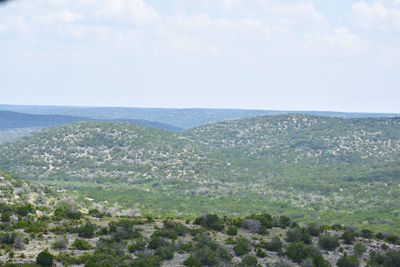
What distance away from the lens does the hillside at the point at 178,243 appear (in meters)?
28.2

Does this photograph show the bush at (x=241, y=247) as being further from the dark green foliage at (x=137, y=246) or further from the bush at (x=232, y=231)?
the dark green foliage at (x=137, y=246)

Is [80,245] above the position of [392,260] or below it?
above

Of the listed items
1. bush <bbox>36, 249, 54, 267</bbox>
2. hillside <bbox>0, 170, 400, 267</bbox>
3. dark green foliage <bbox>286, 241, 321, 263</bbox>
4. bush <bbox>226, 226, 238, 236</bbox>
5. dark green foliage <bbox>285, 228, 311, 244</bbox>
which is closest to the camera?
bush <bbox>36, 249, 54, 267</bbox>

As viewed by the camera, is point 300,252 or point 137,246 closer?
point 137,246

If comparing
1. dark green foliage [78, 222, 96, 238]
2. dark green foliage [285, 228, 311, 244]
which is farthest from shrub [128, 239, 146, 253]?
dark green foliage [285, 228, 311, 244]

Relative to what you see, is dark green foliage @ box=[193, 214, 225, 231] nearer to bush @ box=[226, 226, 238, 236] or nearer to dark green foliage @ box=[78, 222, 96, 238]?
bush @ box=[226, 226, 238, 236]

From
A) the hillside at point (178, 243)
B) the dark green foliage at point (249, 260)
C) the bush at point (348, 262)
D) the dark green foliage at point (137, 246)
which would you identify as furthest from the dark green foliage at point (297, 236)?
the dark green foliage at point (137, 246)

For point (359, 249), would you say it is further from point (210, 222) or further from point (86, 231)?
point (86, 231)

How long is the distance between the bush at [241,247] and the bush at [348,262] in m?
6.95

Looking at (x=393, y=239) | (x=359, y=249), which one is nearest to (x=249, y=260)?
(x=359, y=249)

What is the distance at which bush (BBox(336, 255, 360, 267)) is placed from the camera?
3092cm

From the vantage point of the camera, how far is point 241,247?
1270 inches

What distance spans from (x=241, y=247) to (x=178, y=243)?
495 centimetres

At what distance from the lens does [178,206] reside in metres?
91.6
